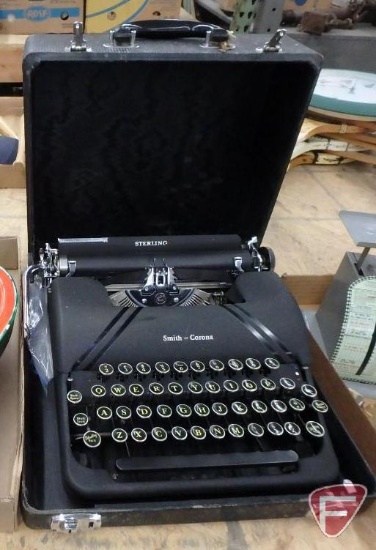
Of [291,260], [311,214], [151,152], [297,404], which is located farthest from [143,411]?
[311,214]

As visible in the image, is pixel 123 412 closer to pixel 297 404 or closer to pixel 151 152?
pixel 297 404

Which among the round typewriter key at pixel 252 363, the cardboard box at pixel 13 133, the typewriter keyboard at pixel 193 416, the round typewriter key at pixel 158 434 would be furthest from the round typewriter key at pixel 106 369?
the cardboard box at pixel 13 133

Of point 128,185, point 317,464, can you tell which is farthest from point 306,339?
point 128,185

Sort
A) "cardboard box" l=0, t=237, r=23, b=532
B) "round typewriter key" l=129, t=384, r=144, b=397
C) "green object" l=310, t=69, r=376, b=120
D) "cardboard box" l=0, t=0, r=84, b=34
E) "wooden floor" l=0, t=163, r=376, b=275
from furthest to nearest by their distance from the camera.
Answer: "cardboard box" l=0, t=0, r=84, b=34
"green object" l=310, t=69, r=376, b=120
"wooden floor" l=0, t=163, r=376, b=275
"round typewriter key" l=129, t=384, r=144, b=397
"cardboard box" l=0, t=237, r=23, b=532

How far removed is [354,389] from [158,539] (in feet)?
1.59

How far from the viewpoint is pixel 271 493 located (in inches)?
30.7

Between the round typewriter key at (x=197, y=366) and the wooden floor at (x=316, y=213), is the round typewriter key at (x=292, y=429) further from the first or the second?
the wooden floor at (x=316, y=213)

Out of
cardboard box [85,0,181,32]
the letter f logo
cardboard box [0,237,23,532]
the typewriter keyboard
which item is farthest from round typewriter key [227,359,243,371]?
cardboard box [85,0,181,32]

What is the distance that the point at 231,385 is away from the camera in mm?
843

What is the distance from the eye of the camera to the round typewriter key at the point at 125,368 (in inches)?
32.2

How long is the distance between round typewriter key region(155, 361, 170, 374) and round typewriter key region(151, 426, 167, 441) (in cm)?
9

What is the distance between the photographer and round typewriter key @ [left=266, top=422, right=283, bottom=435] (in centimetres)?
81

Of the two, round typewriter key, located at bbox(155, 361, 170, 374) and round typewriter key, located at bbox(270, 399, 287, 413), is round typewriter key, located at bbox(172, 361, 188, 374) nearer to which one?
round typewriter key, located at bbox(155, 361, 170, 374)

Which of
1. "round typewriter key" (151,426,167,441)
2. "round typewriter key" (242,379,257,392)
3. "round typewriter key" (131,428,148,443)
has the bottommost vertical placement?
"round typewriter key" (131,428,148,443)
